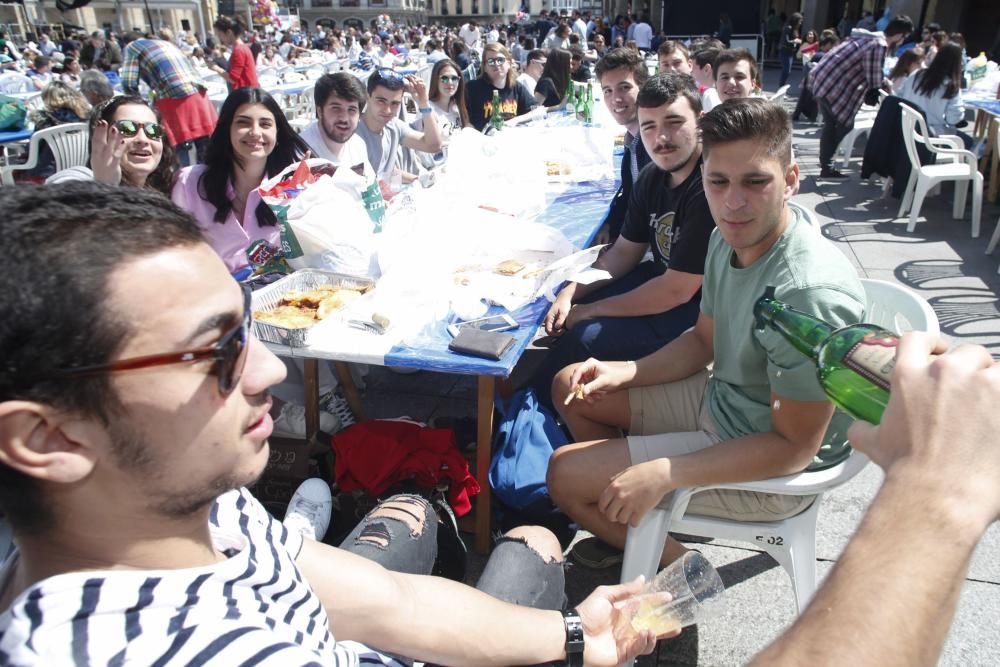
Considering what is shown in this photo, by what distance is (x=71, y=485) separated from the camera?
2.85ft

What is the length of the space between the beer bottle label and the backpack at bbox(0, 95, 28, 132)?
9.36m

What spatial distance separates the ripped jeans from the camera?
5.39ft

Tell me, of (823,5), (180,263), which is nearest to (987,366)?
(180,263)

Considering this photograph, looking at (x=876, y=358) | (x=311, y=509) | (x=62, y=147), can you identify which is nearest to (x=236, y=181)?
(x=311, y=509)

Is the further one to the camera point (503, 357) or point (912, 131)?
point (912, 131)

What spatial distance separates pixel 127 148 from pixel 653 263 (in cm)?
261

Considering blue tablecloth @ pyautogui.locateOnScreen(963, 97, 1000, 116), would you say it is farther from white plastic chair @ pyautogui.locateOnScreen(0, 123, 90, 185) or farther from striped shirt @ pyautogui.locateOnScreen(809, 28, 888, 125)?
white plastic chair @ pyautogui.locateOnScreen(0, 123, 90, 185)

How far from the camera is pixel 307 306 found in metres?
2.49

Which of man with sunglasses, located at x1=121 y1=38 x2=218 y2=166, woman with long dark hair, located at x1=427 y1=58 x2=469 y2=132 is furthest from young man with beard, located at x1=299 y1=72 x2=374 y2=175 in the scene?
man with sunglasses, located at x1=121 y1=38 x2=218 y2=166

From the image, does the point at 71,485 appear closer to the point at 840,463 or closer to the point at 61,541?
the point at 61,541

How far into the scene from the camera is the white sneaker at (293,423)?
115 inches

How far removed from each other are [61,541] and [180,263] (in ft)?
1.36

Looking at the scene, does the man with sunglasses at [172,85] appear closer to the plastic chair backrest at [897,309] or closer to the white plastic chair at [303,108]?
the white plastic chair at [303,108]

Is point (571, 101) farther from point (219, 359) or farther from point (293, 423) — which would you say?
point (219, 359)
